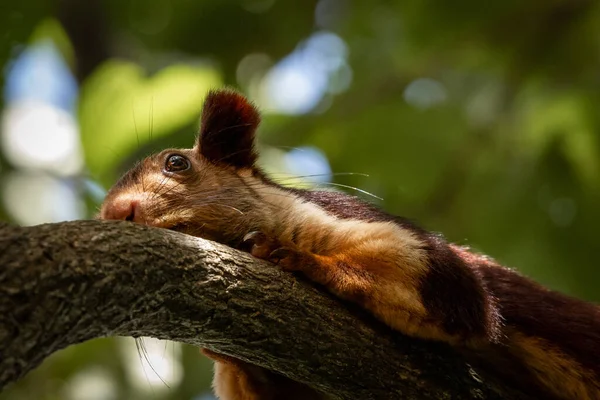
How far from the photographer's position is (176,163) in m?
4.10

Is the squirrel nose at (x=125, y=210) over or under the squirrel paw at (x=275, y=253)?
under

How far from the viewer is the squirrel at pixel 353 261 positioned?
3338 millimetres

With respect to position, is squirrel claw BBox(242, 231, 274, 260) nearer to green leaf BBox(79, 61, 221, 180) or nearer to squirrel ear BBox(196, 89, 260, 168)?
squirrel ear BBox(196, 89, 260, 168)

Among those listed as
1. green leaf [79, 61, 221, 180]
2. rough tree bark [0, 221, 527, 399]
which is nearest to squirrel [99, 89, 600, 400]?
rough tree bark [0, 221, 527, 399]

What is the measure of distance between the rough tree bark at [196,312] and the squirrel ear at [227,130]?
52.9 inches

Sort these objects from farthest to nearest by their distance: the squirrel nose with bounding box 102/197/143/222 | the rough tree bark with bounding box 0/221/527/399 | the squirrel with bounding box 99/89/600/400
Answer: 1. the squirrel nose with bounding box 102/197/143/222
2. the squirrel with bounding box 99/89/600/400
3. the rough tree bark with bounding box 0/221/527/399

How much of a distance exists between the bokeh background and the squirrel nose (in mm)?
1751

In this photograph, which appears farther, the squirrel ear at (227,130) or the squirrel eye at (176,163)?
the squirrel ear at (227,130)

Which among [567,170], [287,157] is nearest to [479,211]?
[567,170]

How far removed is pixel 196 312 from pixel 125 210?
0.88m

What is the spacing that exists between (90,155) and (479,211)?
2.97m

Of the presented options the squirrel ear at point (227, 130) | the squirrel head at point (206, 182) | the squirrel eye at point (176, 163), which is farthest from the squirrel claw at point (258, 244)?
the squirrel ear at point (227, 130)

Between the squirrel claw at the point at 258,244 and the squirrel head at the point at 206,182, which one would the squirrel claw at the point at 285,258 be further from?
the squirrel head at the point at 206,182

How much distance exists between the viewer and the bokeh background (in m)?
5.53
